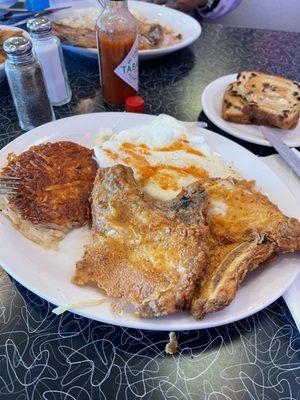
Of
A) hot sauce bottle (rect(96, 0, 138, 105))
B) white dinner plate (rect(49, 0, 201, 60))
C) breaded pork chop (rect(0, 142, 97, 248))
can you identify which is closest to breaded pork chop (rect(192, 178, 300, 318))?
breaded pork chop (rect(0, 142, 97, 248))

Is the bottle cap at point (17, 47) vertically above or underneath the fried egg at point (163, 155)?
above

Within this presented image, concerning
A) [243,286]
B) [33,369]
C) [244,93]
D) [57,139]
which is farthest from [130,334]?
[244,93]

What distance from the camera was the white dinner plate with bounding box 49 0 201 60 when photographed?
2.59 meters

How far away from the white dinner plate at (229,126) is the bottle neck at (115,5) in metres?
0.68

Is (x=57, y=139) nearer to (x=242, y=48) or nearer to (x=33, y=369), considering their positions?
(x=33, y=369)

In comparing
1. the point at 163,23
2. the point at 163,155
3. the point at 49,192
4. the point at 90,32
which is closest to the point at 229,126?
the point at 163,155

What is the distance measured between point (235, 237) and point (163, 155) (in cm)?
63

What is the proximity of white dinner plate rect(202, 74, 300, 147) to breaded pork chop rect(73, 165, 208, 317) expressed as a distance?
0.75 meters

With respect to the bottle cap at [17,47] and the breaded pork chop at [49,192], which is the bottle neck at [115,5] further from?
the breaded pork chop at [49,192]

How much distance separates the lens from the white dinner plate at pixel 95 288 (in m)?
1.17

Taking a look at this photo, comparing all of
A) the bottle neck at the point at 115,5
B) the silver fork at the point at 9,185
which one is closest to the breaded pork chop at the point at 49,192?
the silver fork at the point at 9,185

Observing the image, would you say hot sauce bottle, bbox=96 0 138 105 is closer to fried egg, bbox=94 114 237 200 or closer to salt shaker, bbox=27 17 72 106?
salt shaker, bbox=27 17 72 106

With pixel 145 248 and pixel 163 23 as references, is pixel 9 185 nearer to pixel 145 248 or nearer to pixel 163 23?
pixel 145 248

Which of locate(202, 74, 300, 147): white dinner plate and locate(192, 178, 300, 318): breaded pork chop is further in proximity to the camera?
locate(202, 74, 300, 147): white dinner plate
